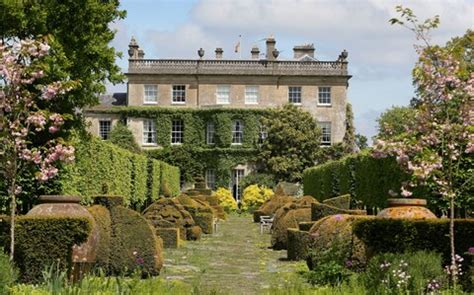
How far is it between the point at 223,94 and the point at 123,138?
7.77m

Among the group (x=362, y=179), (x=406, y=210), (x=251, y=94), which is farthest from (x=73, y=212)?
(x=251, y=94)

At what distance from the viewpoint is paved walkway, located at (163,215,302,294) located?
12.2m

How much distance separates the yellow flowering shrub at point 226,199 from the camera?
48.9m

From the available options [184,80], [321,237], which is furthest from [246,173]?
[321,237]

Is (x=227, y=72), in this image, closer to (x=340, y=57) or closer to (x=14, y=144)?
(x=340, y=57)

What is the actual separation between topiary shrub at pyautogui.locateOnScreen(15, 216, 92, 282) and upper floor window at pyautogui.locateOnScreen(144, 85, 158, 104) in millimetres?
43726

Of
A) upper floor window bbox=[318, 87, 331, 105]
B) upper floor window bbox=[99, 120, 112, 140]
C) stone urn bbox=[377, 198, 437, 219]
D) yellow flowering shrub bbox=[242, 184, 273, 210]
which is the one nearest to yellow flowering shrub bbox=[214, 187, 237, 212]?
yellow flowering shrub bbox=[242, 184, 273, 210]

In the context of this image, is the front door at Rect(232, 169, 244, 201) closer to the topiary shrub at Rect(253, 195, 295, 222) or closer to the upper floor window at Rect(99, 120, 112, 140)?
the upper floor window at Rect(99, 120, 112, 140)

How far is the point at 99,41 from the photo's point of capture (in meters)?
21.0

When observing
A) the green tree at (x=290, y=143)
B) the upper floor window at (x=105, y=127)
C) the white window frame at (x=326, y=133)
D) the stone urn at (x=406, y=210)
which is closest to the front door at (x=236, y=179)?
the green tree at (x=290, y=143)

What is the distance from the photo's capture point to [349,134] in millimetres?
54438

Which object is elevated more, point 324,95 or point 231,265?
point 324,95

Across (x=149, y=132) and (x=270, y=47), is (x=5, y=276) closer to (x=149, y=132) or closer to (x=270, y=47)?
(x=149, y=132)

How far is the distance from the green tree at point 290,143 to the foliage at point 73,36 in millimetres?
30035
